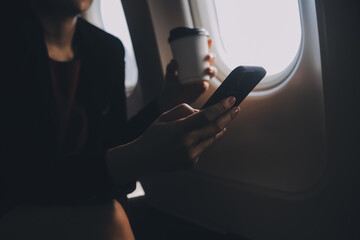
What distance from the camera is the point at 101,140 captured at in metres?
1.06

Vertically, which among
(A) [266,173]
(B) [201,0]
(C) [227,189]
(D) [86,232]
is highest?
(B) [201,0]

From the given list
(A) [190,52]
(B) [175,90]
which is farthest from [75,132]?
(A) [190,52]

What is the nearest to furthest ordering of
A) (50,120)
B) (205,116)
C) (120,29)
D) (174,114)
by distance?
(205,116), (174,114), (50,120), (120,29)

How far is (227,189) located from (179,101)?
1.50 feet

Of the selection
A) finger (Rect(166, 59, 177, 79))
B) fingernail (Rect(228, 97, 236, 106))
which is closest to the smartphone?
fingernail (Rect(228, 97, 236, 106))

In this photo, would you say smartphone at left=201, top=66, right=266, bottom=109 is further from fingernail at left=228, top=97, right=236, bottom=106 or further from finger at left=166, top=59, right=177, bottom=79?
→ finger at left=166, top=59, right=177, bottom=79

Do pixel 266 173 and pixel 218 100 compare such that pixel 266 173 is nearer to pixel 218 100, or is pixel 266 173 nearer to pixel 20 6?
pixel 218 100

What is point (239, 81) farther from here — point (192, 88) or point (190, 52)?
point (192, 88)

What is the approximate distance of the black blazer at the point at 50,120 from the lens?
2.09ft

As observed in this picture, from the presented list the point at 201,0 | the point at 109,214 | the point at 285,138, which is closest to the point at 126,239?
the point at 109,214

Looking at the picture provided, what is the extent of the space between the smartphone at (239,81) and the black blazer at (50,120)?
309mm

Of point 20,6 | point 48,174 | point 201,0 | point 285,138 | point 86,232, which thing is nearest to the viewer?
point 48,174

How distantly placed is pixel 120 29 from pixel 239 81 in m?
1.57

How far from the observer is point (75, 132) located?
1020 mm
